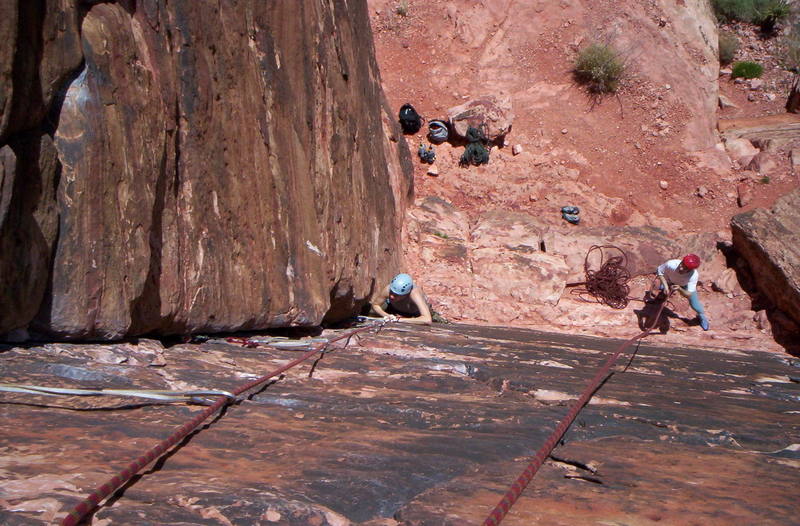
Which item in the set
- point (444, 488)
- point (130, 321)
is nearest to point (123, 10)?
point (130, 321)

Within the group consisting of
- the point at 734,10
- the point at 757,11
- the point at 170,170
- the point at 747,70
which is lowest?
the point at 170,170

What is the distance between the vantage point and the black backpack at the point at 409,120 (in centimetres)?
1494

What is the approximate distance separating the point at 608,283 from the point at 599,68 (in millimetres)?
6796

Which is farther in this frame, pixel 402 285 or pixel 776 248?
→ pixel 776 248

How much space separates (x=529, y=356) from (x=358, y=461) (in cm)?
370

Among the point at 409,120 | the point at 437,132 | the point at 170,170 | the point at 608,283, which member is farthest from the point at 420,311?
the point at 409,120

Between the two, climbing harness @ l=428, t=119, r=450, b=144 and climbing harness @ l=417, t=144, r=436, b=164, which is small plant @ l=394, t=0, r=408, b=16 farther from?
climbing harness @ l=417, t=144, r=436, b=164

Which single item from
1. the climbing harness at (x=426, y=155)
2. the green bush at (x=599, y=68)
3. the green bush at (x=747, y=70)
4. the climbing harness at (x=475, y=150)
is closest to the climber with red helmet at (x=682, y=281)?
the climbing harness at (x=475, y=150)

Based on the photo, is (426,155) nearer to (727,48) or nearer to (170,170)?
(727,48)

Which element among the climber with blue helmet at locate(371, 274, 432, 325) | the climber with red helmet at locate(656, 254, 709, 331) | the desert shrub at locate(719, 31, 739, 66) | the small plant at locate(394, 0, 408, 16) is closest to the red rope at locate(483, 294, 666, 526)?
the climber with blue helmet at locate(371, 274, 432, 325)

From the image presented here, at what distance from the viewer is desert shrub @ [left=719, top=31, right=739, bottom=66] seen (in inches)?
719

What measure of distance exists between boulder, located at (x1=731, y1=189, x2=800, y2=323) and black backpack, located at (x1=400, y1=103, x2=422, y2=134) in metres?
6.67

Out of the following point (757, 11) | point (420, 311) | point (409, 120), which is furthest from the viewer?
point (757, 11)

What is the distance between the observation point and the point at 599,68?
51.9ft
